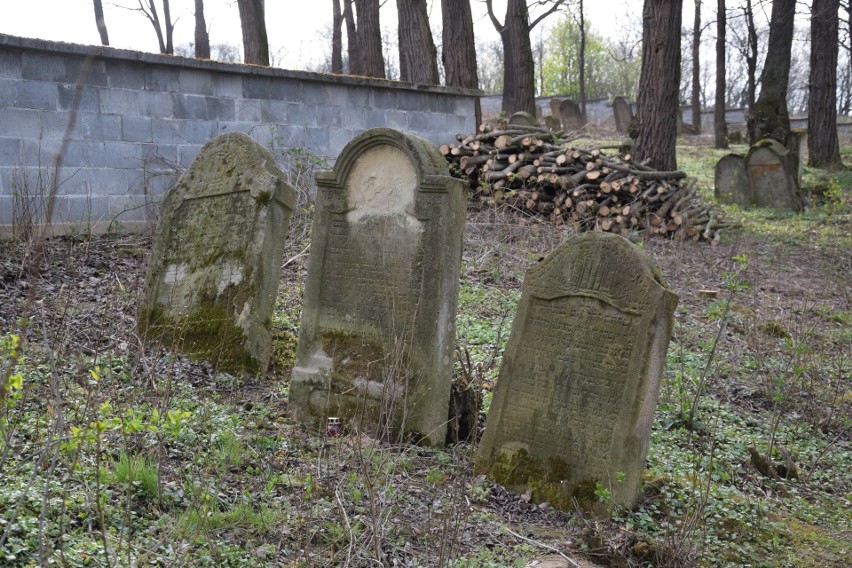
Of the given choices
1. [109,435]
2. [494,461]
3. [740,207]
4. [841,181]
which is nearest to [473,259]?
[494,461]

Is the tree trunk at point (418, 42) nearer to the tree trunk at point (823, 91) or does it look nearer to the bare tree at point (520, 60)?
the bare tree at point (520, 60)

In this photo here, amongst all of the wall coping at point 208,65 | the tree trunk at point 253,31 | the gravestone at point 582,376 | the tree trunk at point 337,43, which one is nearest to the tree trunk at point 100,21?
the tree trunk at point 337,43

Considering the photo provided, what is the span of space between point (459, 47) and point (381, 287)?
12.6 m

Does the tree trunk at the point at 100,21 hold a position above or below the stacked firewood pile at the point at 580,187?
above

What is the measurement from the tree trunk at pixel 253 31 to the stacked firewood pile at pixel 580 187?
528 cm

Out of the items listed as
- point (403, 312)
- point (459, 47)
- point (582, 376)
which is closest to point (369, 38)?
point (459, 47)

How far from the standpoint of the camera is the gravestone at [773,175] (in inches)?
693

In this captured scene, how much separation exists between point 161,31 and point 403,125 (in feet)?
52.2

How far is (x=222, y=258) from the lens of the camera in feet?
23.1

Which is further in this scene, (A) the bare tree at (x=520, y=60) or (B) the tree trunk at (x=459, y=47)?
(A) the bare tree at (x=520, y=60)

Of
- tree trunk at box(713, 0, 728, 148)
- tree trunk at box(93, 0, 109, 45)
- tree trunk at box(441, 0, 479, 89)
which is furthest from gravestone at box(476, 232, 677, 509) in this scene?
tree trunk at box(713, 0, 728, 148)

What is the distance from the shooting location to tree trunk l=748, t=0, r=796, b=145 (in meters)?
19.6

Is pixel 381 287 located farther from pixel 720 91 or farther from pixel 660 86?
pixel 720 91

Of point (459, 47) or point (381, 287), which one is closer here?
point (381, 287)
